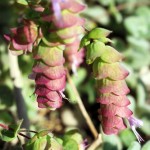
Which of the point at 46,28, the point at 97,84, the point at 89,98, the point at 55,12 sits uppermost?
the point at 55,12

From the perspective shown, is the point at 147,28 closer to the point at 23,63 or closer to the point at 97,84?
the point at 23,63

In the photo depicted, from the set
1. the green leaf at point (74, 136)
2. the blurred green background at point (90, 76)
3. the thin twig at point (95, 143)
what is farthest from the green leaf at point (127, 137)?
the green leaf at point (74, 136)

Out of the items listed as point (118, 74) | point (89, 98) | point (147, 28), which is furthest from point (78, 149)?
point (147, 28)

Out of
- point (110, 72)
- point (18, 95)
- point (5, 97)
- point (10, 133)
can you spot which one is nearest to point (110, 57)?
point (110, 72)

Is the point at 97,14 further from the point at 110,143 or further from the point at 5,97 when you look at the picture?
the point at 110,143

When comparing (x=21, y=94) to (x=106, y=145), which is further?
(x=21, y=94)

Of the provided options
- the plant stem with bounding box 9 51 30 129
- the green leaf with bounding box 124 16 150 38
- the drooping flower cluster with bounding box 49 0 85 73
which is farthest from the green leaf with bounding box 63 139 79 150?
the green leaf with bounding box 124 16 150 38

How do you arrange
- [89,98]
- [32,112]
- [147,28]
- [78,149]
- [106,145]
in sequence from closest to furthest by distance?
[78,149] → [106,145] → [32,112] → [89,98] → [147,28]
